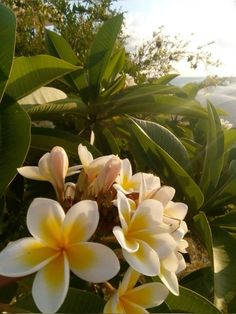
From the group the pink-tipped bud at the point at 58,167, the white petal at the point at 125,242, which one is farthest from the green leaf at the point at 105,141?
the white petal at the point at 125,242

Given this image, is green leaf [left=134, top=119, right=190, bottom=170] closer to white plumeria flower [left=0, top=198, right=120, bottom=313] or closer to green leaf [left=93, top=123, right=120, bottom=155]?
green leaf [left=93, top=123, right=120, bottom=155]

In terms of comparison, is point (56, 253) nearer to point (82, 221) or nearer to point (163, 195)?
point (82, 221)

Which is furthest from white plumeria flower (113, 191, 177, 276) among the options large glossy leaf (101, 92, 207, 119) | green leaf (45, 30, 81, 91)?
green leaf (45, 30, 81, 91)

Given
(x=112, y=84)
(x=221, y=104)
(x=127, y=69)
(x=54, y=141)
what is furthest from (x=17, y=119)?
(x=221, y=104)

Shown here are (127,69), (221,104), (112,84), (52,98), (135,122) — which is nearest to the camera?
(135,122)

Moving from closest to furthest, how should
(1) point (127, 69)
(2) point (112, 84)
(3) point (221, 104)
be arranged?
(2) point (112, 84), (1) point (127, 69), (3) point (221, 104)

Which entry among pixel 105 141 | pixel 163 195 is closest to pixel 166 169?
pixel 105 141

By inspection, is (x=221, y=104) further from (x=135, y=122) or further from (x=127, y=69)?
(x=135, y=122)
